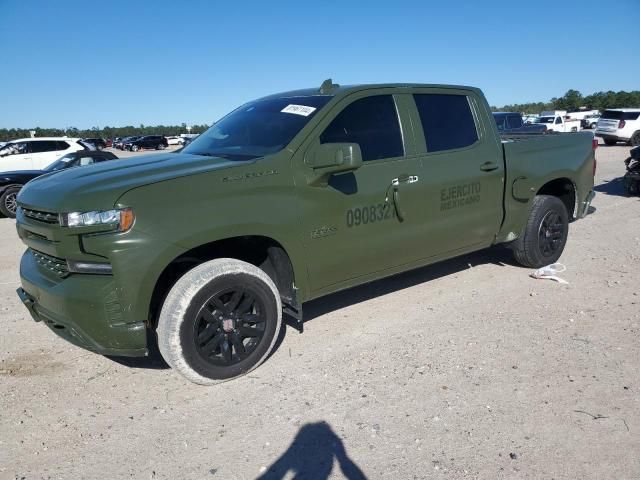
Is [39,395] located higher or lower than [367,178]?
lower

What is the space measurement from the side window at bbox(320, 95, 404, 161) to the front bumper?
1823mm

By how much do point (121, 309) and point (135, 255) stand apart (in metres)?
0.34

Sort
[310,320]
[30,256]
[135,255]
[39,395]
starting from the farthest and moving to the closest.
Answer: [310,320] < [30,256] < [39,395] < [135,255]

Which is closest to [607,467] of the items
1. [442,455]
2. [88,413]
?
[442,455]

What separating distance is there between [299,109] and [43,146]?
1786cm

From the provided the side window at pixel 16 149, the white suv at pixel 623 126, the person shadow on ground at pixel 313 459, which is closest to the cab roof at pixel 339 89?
the person shadow on ground at pixel 313 459

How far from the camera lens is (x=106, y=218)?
2.84 meters

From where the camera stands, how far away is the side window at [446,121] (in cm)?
429

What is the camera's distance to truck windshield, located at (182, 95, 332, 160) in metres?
3.72

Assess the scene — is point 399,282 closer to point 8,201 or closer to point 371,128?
point 371,128

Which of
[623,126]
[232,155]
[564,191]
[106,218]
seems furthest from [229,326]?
[623,126]

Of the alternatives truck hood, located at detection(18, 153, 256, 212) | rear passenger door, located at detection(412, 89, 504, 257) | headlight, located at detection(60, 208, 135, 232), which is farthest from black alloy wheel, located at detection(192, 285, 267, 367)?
rear passenger door, located at detection(412, 89, 504, 257)

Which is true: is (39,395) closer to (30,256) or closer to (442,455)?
(30,256)

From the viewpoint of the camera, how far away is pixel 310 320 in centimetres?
440
